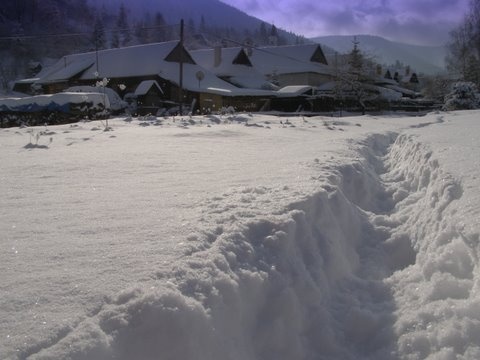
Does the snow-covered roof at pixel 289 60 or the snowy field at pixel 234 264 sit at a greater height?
the snow-covered roof at pixel 289 60

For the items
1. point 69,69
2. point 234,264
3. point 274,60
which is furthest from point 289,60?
point 234,264

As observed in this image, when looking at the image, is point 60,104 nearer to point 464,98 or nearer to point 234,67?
point 464,98

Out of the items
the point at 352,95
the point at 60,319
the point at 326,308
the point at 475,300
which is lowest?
the point at 326,308

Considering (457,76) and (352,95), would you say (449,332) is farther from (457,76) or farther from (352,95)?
(457,76)

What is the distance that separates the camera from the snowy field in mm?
2379

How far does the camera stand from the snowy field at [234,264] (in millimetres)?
2379

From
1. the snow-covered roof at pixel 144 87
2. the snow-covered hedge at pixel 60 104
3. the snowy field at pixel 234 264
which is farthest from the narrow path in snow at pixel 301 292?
the snow-covered roof at pixel 144 87

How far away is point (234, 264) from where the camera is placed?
3.20 m

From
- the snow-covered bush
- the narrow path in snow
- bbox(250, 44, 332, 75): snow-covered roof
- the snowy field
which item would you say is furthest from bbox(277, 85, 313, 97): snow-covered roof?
the narrow path in snow

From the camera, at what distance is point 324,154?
7875mm

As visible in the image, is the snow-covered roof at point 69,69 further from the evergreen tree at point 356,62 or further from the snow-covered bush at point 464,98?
the snow-covered bush at point 464,98

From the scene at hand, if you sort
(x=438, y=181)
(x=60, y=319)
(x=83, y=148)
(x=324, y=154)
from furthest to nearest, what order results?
(x=83, y=148), (x=324, y=154), (x=438, y=181), (x=60, y=319)

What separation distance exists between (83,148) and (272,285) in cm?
625

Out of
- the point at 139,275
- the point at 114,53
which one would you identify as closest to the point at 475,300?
the point at 139,275
